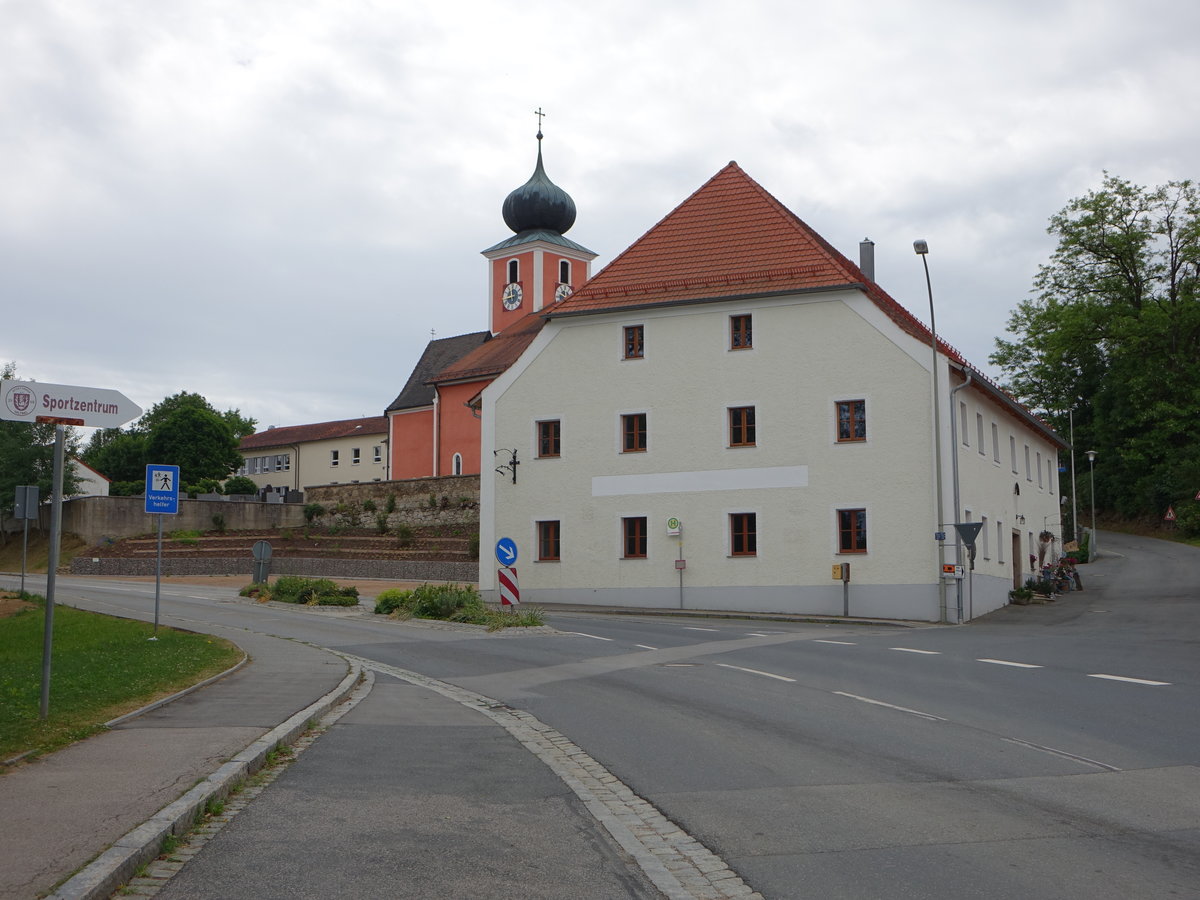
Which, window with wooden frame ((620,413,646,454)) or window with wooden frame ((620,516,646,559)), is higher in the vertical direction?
window with wooden frame ((620,413,646,454))

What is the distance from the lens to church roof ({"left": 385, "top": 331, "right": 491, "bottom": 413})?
7675 cm

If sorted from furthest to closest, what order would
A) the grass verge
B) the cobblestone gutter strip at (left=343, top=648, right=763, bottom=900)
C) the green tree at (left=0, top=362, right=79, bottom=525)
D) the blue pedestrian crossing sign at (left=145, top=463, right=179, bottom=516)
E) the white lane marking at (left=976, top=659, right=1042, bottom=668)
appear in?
the green tree at (left=0, top=362, right=79, bottom=525), the blue pedestrian crossing sign at (left=145, top=463, right=179, bottom=516), the white lane marking at (left=976, top=659, right=1042, bottom=668), the grass verge, the cobblestone gutter strip at (left=343, top=648, right=763, bottom=900)

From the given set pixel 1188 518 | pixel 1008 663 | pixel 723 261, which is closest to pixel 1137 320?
pixel 1188 518

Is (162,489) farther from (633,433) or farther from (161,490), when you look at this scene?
(633,433)

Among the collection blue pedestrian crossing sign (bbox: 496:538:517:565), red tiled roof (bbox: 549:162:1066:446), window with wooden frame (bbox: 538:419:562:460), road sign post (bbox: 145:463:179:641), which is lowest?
blue pedestrian crossing sign (bbox: 496:538:517:565)

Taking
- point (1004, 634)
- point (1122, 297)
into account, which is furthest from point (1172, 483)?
point (1004, 634)

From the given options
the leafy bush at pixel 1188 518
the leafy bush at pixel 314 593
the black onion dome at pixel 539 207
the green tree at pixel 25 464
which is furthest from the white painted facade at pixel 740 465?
the green tree at pixel 25 464

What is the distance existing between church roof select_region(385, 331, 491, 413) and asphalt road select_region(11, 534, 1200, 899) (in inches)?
2099

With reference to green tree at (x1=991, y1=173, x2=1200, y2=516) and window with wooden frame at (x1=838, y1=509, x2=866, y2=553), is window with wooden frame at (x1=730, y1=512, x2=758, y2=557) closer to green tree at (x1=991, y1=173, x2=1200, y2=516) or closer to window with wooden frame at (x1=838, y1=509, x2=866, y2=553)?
window with wooden frame at (x1=838, y1=509, x2=866, y2=553)

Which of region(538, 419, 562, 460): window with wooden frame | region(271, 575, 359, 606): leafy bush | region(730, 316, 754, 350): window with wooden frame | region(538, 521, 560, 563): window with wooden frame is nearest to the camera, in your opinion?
region(271, 575, 359, 606): leafy bush

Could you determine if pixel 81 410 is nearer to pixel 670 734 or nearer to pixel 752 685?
pixel 670 734

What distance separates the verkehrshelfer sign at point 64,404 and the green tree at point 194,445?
83542mm

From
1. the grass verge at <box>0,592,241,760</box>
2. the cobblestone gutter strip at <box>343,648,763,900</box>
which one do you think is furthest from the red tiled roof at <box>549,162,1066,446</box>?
the cobblestone gutter strip at <box>343,648,763,900</box>

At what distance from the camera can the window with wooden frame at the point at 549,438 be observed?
39969 millimetres
